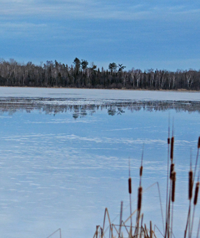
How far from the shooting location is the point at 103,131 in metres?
9.15

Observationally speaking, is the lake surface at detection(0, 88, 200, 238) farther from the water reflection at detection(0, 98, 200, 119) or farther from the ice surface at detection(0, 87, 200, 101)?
the ice surface at detection(0, 87, 200, 101)

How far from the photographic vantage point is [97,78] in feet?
258

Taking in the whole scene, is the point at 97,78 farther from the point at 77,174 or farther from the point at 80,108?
the point at 77,174

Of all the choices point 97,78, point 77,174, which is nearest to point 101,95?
point 77,174

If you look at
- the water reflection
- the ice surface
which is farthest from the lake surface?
the ice surface

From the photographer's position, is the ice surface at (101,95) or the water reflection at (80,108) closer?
the water reflection at (80,108)

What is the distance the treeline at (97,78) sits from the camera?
73.6 meters

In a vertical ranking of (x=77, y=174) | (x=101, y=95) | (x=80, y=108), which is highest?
(x=101, y=95)

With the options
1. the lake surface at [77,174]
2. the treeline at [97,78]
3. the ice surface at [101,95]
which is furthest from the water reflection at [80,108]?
the treeline at [97,78]

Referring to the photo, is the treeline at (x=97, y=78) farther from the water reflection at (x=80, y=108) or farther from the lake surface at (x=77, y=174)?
the lake surface at (x=77, y=174)

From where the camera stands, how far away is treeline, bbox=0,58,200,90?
73.6m

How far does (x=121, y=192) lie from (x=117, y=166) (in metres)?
1.30

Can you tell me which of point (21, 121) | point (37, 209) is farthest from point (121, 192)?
point (21, 121)

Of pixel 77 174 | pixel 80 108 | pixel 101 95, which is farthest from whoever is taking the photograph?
pixel 101 95
